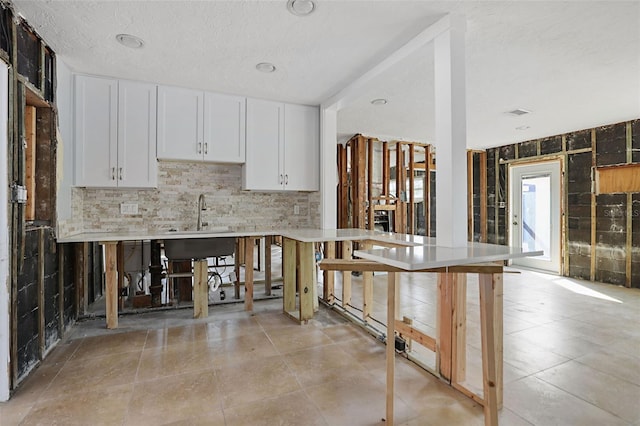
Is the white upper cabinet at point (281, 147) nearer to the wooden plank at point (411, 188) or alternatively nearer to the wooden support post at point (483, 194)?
the wooden plank at point (411, 188)

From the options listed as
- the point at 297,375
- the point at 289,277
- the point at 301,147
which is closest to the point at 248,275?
the point at 289,277

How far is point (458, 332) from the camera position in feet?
6.86

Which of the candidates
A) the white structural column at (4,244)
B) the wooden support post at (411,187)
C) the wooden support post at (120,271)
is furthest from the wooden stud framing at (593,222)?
the white structural column at (4,244)

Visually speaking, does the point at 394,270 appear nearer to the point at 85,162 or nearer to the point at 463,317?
the point at 463,317

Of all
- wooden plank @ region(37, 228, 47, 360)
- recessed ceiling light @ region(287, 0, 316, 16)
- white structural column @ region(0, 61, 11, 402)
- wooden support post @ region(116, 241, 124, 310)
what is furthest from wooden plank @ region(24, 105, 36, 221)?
recessed ceiling light @ region(287, 0, 316, 16)

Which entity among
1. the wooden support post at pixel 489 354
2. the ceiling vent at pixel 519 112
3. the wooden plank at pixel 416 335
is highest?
the ceiling vent at pixel 519 112

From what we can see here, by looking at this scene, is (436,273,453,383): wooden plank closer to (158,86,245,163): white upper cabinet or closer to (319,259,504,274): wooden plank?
(319,259,504,274): wooden plank

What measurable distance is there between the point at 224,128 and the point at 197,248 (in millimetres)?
1442

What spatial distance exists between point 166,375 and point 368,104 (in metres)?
3.47

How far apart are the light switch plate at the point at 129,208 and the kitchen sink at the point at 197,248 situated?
72 centimetres

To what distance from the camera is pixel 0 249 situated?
1.93 meters

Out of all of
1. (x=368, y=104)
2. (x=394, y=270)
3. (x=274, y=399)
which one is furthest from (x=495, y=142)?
(x=274, y=399)

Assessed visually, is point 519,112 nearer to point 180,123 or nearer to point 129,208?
point 180,123

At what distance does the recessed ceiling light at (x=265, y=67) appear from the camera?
2.97 metres
